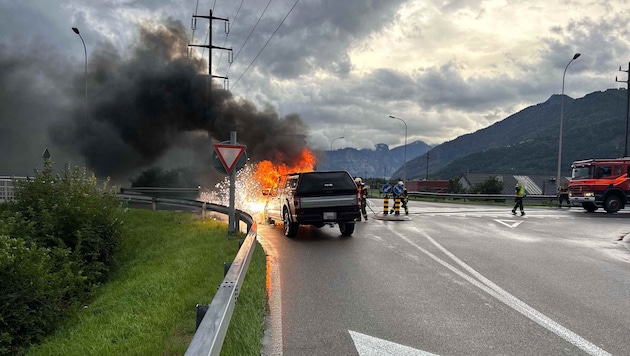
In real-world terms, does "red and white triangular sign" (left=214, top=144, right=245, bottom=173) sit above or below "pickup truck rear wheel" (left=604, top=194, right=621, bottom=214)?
above

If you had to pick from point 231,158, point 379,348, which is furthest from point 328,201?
point 379,348

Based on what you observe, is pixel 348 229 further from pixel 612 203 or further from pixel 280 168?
pixel 612 203

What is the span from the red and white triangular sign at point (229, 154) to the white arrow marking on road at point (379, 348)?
24.1 ft

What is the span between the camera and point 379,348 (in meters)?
3.95

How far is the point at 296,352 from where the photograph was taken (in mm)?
3904

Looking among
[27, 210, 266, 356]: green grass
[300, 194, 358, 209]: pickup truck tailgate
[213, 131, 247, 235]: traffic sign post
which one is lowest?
[27, 210, 266, 356]: green grass

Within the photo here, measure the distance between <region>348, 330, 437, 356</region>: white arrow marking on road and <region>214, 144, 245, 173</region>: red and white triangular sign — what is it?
734 centimetres

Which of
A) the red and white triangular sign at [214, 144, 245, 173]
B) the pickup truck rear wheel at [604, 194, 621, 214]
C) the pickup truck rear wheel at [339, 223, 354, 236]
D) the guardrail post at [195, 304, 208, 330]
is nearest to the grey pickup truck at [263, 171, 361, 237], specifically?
the pickup truck rear wheel at [339, 223, 354, 236]

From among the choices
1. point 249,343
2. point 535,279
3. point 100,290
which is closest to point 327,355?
point 249,343

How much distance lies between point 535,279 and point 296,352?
4588mm

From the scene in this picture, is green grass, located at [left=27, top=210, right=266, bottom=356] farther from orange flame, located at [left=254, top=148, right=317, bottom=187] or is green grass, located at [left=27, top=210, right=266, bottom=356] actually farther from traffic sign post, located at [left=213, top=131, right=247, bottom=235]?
orange flame, located at [left=254, top=148, right=317, bottom=187]

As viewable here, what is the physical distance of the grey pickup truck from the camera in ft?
37.2

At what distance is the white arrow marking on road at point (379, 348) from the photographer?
3822 mm

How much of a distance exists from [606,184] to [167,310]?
71.3 ft
